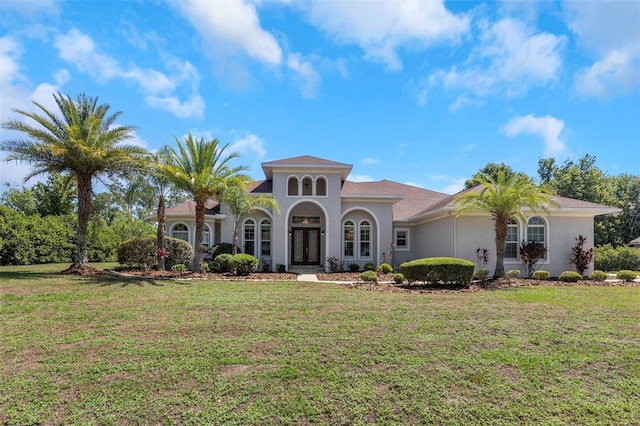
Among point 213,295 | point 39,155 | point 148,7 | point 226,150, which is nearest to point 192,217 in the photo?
point 226,150

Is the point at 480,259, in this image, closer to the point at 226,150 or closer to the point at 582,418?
the point at 226,150

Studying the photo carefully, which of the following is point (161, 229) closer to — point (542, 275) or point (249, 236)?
point (249, 236)

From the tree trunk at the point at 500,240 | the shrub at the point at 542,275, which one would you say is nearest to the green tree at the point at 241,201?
the tree trunk at the point at 500,240

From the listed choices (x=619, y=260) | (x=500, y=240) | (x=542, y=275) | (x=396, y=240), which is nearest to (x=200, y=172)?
(x=396, y=240)

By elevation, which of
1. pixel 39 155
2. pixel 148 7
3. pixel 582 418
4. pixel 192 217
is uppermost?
pixel 148 7

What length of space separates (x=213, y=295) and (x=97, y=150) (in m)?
9.08

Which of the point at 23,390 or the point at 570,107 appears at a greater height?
the point at 570,107

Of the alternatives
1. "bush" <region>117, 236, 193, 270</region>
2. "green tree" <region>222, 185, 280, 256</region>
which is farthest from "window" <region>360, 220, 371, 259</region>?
"bush" <region>117, 236, 193, 270</region>

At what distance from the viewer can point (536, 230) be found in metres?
18.9

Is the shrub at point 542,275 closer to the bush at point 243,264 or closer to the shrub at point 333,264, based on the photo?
the shrub at point 333,264

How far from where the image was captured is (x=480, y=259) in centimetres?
1825

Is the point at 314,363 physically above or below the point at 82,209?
below

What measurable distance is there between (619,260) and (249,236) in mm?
23420

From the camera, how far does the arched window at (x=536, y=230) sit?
18.9 meters
